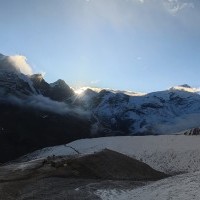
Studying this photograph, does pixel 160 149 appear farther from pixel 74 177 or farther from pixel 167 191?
pixel 167 191

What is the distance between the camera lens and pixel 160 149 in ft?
226

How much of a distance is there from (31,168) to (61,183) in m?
9.79

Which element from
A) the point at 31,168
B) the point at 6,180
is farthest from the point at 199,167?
the point at 6,180

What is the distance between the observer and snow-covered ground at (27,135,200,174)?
201ft

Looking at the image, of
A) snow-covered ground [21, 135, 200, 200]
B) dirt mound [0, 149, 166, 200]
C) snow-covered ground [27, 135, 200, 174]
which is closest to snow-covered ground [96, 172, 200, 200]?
snow-covered ground [21, 135, 200, 200]

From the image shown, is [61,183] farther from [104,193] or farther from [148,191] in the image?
[148,191]

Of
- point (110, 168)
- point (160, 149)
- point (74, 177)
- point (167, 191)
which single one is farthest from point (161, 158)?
point (167, 191)

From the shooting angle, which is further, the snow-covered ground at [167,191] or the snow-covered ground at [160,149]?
the snow-covered ground at [160,149]

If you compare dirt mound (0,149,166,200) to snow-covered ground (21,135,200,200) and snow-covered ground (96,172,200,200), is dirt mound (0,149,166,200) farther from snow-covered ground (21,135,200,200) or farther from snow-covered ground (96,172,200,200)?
snow-covered ground (21,135,200,200)

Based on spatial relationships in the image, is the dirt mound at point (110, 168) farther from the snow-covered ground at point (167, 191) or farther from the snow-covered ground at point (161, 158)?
the snow-covered ground at point (167, 191)

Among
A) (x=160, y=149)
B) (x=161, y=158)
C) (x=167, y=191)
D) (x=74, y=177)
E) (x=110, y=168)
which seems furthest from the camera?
(x=160, y=149)

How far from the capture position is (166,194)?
27938 millimetres

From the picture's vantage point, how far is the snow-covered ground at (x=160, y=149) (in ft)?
201

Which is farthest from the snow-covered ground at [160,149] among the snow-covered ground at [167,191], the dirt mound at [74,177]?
the snow-covered ground at [167,191]
